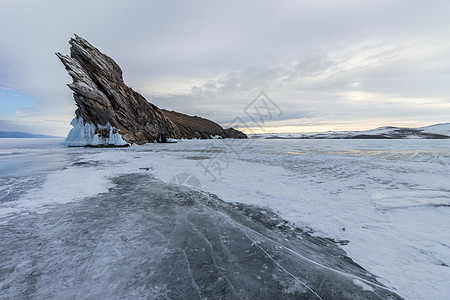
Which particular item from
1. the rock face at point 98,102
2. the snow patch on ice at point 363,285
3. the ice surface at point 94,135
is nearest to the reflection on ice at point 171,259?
the snow patch on ice at point 363,285

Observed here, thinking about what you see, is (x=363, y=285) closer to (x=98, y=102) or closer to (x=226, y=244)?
(x=226, y=244)

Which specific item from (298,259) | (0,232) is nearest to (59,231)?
(0,232)

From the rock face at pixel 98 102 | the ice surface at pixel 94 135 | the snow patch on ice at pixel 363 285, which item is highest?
the rock face at pixel 98 102

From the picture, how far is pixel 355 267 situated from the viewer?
2.73m

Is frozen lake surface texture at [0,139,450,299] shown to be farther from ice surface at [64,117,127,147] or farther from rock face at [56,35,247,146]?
rock face at [56,35,247,146]

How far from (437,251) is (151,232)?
196 inches

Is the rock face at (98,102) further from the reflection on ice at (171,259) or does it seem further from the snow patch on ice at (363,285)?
the snow patch on ice at (363,285)

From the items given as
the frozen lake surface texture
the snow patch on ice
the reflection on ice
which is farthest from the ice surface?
the snow patch on ice

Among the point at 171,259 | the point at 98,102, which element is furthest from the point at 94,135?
the point at 171,259

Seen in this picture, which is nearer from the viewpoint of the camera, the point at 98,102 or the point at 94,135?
the point at 98,102

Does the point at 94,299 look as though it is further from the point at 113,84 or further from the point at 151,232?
the point at 113,84

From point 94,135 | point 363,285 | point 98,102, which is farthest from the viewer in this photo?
point 94,135

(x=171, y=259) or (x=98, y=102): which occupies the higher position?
(x=98, y=102)

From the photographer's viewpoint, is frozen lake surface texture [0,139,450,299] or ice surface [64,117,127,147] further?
ice surface [64,117,127,147]
